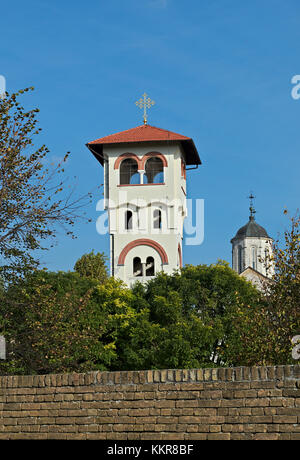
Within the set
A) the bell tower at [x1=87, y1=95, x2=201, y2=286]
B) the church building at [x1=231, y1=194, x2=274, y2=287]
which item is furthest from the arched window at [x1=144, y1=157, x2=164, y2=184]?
the church building at [x1=231, y1=194, x2=274, y2=287]

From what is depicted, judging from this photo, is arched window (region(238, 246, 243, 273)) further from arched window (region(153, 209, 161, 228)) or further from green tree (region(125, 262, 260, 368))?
green tree (region(125, 262, 260, 368))

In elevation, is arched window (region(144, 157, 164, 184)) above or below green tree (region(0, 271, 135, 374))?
above

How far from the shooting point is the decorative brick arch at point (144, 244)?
56.8 meters

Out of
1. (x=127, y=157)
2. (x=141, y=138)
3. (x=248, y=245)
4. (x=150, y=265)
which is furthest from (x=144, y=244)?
(x=248, y=245)

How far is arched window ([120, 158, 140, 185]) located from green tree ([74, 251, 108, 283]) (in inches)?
246

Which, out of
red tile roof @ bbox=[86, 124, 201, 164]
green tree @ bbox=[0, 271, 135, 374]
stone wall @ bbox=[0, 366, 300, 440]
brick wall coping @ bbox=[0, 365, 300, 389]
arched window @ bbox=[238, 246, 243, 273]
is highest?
red tile roof @ bbox=[86, 124, 201, 164]

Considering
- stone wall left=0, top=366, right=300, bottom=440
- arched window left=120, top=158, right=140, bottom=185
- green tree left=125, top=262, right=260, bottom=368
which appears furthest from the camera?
arched window left=120, top=158, right=140, bottom=185

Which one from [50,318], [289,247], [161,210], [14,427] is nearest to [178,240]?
[161,210]

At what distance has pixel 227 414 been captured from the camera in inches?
441

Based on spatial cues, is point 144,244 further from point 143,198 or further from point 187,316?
point 187,316

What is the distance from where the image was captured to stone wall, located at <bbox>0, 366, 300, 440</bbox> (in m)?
10.9

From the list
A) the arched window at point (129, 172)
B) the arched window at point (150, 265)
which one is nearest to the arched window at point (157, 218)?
the arched window at point (150, 265)

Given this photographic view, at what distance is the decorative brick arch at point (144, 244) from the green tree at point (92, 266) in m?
2.59
